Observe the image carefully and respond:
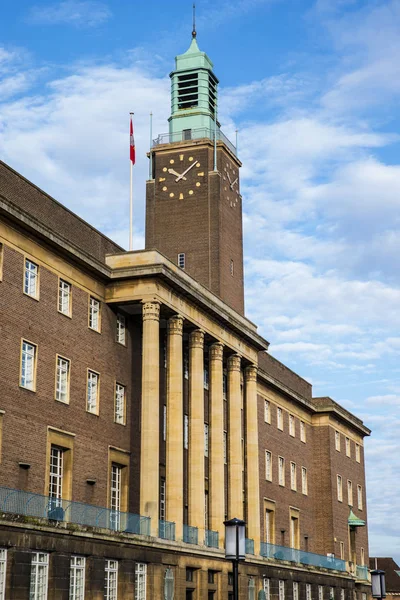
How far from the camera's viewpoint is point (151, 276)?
151 ft

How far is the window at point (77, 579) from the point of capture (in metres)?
35.6

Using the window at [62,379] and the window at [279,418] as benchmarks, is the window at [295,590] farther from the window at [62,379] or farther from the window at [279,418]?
the window at [62,379]

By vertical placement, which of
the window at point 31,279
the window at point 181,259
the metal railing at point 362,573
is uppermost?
the window at point 181,259

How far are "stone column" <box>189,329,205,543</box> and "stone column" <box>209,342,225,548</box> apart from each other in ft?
8.46

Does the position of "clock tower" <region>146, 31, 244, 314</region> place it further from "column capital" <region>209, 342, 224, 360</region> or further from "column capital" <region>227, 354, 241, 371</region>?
"column capital" <region>209, 342, 224, 360</region>

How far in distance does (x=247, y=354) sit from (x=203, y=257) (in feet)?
36.4

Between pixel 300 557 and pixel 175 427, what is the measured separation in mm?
22656

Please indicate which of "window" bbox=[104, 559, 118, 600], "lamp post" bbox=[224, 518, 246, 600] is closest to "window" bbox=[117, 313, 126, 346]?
"window" bbox=[104, 559, 118, 600]

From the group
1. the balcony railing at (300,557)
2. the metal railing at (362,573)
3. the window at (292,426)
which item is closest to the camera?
the balcony railing at (300,557)

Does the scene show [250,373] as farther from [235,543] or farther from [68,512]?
[235,543]

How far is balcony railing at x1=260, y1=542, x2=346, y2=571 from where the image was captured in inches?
2354

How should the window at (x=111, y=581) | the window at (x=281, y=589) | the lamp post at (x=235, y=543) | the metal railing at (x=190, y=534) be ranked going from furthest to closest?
the window at (x=281, y=589)
the metal railing at (x=190, y=534)
the window at (x=111, y=581)
the lamp post at (x=235, y=543)

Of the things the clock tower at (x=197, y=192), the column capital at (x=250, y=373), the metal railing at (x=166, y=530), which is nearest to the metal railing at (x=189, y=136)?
the clock tower at (x=197, y=192)

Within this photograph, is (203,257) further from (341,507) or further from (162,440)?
(341,507)
